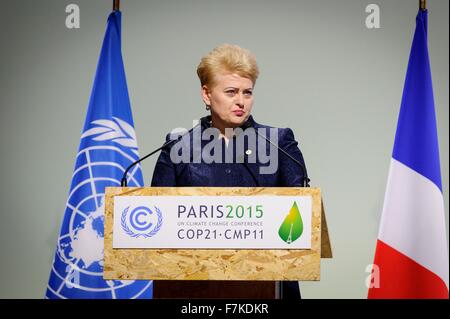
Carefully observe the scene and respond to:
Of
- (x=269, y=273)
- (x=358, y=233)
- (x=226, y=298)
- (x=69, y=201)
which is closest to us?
(x=269, y=273)

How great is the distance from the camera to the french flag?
12.1 ft

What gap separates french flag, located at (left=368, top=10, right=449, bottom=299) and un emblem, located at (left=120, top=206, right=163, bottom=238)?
176cm

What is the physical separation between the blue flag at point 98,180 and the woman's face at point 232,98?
1116mm

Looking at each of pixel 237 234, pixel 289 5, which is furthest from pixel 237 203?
pixel 289 5

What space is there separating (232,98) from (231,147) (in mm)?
190

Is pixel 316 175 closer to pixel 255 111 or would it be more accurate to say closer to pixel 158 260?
pixel 255 111

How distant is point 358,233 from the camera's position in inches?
163

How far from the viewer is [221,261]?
2.31 metres

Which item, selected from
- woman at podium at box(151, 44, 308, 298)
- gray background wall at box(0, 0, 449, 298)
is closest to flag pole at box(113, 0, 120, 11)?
gray background wall at box(0, 0, 449, 298)

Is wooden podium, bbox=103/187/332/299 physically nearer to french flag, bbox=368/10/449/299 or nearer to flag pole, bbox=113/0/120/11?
french flag, bbox=368/10/449/299

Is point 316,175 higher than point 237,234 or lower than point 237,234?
higher

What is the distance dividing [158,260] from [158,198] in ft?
0.66

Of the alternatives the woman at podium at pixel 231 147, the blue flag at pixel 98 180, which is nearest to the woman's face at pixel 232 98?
the woman at podium at pixel 231 147

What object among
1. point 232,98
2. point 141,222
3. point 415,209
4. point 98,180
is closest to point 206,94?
point 232,98
